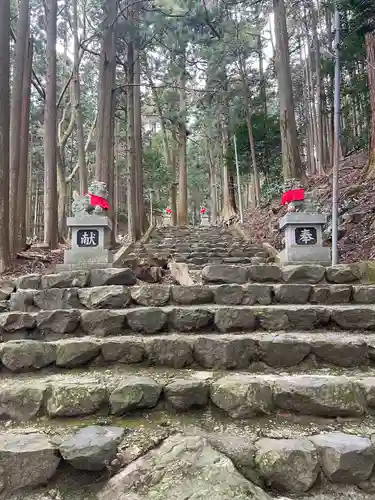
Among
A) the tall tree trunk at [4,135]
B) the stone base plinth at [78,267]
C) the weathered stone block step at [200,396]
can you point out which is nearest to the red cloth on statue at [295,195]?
the stone base plinth at [78,267]

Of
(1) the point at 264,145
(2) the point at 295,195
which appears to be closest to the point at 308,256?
(2) the point at 295,195

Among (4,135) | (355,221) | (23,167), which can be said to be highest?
(23,167)

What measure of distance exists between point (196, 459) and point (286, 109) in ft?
25.6

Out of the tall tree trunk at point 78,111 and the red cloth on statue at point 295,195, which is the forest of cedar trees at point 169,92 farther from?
the red cloth on statue at point 295,195

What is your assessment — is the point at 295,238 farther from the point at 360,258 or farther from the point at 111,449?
the point at 111,449

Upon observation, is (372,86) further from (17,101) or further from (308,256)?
(17,101)

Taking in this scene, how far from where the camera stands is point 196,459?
1761 millimetres

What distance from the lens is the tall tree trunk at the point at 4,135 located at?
5.80 metres

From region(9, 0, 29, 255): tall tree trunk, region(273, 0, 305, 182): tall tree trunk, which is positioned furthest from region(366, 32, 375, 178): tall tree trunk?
region(9, 0, 29, 255): tall tree trunk

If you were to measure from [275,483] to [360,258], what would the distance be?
437 centimetres

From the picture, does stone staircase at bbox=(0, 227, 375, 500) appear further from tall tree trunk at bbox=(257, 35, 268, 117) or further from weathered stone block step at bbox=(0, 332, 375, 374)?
tall tree trunk at bbox=(257, 35, 268, 117)

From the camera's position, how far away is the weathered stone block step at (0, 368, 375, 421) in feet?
6.98

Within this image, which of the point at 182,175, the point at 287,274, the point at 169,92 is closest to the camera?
the point at 287,274

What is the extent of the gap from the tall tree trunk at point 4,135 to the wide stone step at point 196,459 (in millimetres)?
4442
